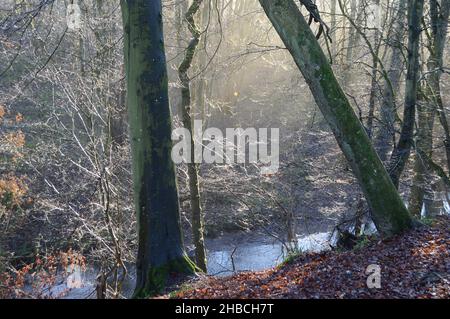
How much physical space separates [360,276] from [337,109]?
2.12m

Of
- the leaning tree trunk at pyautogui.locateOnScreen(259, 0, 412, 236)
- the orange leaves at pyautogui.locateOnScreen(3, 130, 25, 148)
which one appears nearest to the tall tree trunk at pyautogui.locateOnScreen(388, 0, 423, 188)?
the leaning tree trunk at pyautogui.locateOnScreen(259, 0, 412, 236)

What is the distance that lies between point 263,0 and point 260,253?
10.6 metres

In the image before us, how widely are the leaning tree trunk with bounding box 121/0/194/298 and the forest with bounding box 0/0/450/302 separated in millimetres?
20

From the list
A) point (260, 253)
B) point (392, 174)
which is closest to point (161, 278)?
point (392, 174)

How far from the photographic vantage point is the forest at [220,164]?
5.48m

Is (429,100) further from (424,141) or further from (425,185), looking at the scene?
(425,185)

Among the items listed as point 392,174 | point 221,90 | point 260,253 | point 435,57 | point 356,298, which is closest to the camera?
point 356,298

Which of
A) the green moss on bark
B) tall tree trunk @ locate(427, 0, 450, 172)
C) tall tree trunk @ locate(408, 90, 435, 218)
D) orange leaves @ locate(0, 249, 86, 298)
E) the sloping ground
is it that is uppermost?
tall tree trunk @ locate(427, 0, 450, 172)

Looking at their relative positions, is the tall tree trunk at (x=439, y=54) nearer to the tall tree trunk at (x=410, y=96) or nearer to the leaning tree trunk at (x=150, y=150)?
the tall tree trunk at (x=410, y=96)

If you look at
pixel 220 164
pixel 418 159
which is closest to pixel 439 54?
pixel 418 159

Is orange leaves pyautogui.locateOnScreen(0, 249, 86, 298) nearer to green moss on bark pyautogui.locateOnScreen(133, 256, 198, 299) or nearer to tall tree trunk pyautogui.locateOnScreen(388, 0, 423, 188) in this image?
green moss on bark pyautogui.locateOnScreen(133, 256, 198, 299)

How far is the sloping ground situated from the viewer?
168 inches
